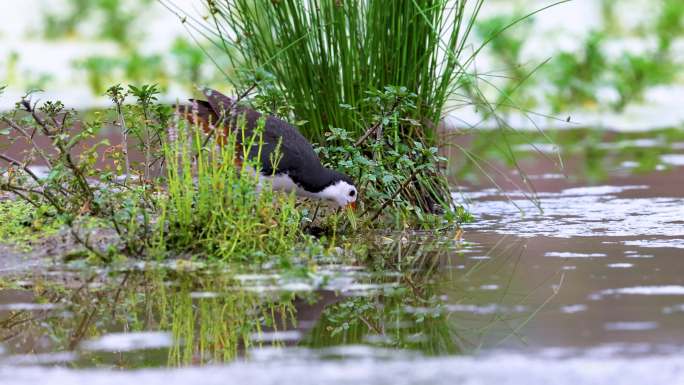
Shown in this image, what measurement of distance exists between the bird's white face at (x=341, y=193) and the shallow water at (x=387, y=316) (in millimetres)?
230

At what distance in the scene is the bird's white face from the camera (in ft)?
20.2

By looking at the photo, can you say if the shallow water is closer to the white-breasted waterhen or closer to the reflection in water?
the reflection in water

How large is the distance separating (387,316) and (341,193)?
1.85m

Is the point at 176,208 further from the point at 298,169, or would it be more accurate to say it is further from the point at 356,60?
the point at 356,60

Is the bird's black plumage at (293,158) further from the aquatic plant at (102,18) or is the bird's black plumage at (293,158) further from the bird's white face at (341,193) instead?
the aquatic plant at (102,18)

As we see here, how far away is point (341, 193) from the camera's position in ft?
20.3

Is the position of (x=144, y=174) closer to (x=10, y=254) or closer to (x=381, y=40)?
(x=10, y=254)

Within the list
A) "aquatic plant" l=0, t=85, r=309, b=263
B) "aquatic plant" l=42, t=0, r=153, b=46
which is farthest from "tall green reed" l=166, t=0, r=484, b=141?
"aquatic plant" l=42, t=0, r=153, b=46

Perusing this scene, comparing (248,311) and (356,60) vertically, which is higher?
(356,60)

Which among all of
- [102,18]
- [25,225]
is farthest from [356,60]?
[102,18]

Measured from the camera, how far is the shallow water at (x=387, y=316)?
144 inches

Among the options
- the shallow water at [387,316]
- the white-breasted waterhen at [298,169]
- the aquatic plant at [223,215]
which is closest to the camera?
the shallow water at [387,316]

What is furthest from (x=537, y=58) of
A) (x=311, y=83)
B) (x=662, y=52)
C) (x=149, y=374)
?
(x=149, y=374)

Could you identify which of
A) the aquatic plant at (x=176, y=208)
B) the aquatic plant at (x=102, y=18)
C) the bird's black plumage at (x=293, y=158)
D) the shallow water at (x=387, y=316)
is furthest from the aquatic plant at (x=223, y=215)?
the aquatic plant at (x=102, y=18)
